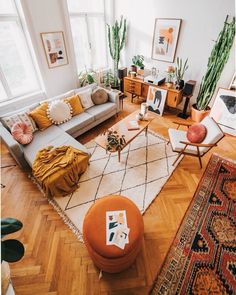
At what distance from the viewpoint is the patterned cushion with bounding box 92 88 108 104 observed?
152 inches

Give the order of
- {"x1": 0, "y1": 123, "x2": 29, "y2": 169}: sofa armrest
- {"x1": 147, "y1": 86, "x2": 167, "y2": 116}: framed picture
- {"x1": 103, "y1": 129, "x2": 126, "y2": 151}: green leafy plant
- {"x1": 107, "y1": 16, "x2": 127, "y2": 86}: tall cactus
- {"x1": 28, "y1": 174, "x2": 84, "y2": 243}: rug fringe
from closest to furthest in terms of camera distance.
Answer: {"x1": 28, "y1": 174, "x2": 84, "y2": 243}: rug fringe, {"x1": 0, "y1": 123, "x2": 29, "y2": 169}: sofa armrest, {"x1": 103, "y1": 129, "x2": 126, "y2": 151}: green leafy plant, {"x1": 147, "y1": 86, "x2": 167, "y2": 116}: framed picture, {"x1": 107, "y1": 16, "x2": 127, "y2": 86}: tall cactus

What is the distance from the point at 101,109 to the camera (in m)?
3.80

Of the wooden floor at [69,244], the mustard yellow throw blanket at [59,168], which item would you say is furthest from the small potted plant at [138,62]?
the mustard yellow throw blanket at [59,168]

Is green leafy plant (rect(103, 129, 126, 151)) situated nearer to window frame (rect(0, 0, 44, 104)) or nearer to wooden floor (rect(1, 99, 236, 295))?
wooden floor (rect(1, 99, 236, 295))

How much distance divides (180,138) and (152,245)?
1.80 meters

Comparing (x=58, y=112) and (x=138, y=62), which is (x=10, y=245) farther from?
(x=138, y=62)

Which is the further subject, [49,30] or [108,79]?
[108,79]

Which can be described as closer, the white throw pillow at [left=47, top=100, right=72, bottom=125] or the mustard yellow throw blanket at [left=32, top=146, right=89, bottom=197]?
the mustard yellow throw blanket at [left=32, top=146, right=89, bottom=197]

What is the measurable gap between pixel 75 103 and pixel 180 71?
2524 millimetres

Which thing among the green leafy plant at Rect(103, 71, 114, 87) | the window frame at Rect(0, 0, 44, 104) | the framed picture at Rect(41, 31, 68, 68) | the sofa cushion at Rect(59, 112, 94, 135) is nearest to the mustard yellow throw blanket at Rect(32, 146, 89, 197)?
the sofa cushion at Rect(59, 112, 94, 135)

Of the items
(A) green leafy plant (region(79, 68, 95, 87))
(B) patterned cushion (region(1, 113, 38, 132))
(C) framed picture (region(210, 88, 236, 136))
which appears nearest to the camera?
(B) patterned cushion (region(1, 113, 38, 132))

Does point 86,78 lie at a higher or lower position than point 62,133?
higher

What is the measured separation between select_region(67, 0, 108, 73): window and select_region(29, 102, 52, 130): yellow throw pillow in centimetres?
207

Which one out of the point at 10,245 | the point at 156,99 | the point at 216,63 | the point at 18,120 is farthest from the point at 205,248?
the point at 18,120
